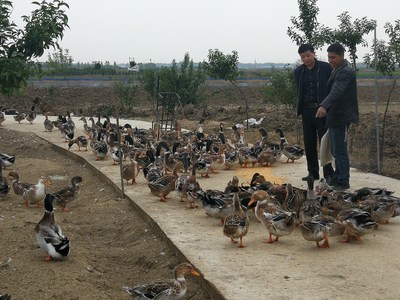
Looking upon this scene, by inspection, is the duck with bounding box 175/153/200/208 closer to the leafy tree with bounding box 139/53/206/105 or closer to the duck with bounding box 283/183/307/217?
the duck with bounding box 283/183/307/217

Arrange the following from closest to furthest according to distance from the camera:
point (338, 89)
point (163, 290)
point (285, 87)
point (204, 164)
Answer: point (163, 290), point (338, 89), point (204, 164), point (285, 87)

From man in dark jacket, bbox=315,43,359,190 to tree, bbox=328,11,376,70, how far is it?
6339 millimetres

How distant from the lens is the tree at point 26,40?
1018cm

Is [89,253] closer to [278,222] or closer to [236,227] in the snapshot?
[236,227]

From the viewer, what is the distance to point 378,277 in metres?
7.20

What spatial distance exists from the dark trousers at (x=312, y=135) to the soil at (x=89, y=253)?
3.69m

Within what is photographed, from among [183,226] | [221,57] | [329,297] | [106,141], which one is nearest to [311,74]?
[183,226]

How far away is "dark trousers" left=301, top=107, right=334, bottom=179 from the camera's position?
500 inches

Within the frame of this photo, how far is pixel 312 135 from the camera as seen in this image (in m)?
12.9

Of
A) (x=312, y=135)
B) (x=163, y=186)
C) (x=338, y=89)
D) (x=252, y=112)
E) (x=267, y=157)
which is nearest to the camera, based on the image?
(x=338, y=89)

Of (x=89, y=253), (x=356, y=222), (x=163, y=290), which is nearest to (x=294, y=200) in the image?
(x=356, y=222)

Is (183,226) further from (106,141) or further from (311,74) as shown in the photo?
(106,141)

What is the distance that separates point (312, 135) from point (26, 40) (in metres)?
5.77

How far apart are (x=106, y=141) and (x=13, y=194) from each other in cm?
491
